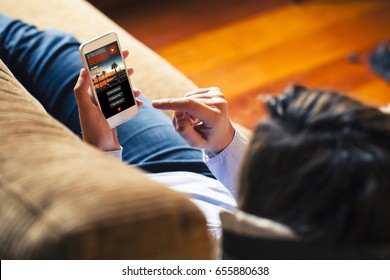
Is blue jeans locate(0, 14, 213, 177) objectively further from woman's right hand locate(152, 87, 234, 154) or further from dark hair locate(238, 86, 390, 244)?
dark hair locate(238, 86, 390, 244)

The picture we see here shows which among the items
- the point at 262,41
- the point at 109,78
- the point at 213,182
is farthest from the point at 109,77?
the point at 262,41

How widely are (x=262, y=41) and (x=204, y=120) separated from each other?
1500 millimetres

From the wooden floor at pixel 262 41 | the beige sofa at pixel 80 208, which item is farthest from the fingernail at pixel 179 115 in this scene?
the wooden floor at pixel 262 41

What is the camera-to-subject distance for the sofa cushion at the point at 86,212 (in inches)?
21.1

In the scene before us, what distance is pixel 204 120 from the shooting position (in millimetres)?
1006

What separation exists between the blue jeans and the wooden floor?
0.92m

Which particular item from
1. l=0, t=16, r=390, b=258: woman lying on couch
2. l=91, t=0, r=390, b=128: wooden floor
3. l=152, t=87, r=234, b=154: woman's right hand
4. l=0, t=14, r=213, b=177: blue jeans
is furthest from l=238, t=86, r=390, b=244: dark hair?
l=91, t=0, r=390, b=128: wooden floor

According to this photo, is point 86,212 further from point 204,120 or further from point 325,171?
point 204,120

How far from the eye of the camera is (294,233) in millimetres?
567

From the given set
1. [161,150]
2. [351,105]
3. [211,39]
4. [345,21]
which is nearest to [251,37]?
[211,39]

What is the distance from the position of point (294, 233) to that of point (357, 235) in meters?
0.05

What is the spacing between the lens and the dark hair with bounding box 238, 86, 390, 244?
0.55 metres

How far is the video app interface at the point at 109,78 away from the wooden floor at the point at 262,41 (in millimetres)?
1056
